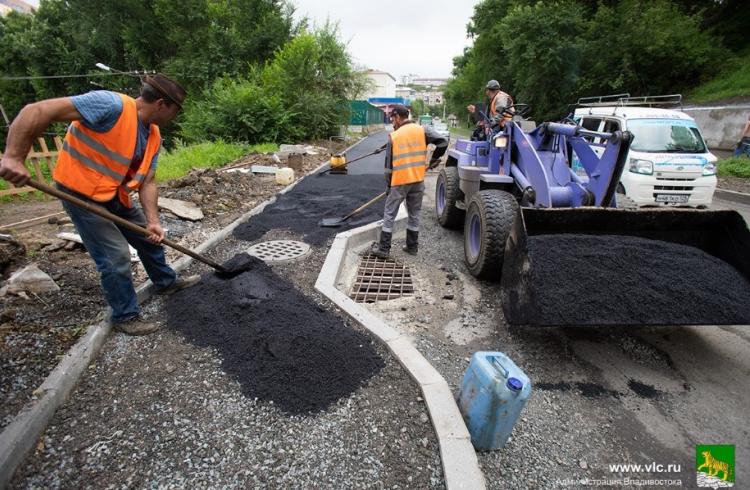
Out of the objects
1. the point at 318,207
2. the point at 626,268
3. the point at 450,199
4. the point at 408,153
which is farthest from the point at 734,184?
the point at 318,207

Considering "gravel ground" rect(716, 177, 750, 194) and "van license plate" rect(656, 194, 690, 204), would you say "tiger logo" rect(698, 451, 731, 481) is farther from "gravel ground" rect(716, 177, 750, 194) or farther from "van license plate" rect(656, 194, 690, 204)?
"gravel ground" rect(716, 177, 750, 194)

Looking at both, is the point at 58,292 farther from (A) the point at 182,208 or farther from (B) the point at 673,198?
(B) the point at 673,198

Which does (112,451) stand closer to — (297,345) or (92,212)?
(297,345)

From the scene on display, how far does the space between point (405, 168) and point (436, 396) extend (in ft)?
9.65

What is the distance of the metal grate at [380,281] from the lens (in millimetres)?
3924

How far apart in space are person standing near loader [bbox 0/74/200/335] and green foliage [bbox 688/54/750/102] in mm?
19722

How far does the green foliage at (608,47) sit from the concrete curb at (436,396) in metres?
20.5

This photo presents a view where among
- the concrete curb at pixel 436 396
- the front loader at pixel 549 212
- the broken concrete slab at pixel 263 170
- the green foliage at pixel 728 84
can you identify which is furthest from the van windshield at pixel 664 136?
the green foliage at pixel 728 84

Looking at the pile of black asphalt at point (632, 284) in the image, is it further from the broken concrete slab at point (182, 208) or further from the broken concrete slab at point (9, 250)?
the broken concrete slab at point (9, 250)

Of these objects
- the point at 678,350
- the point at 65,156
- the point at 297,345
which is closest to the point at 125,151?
the point at 65,156

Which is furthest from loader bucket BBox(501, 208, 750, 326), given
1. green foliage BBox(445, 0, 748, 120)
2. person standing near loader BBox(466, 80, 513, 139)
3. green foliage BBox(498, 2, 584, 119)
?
green foliage BBox(498, 2, 584, 119)

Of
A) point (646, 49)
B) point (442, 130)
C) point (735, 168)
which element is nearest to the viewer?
point (735, 168)

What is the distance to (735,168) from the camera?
10570 mm

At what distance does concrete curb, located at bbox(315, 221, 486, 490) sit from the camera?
1.85 metres
